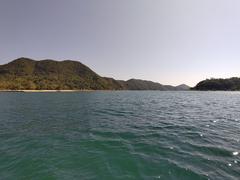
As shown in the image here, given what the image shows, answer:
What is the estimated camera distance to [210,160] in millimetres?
9648

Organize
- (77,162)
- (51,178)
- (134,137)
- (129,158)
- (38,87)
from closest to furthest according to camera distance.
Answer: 1. (51,178)
2. (77,162)
3. (129,158)
4. (134,137)
5. (38,87)

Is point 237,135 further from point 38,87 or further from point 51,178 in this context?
point 38,87

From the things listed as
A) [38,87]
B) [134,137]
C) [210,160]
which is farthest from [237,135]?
[38,87]

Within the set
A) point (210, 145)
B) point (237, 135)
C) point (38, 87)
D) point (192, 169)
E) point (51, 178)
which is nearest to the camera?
point (51, 178)

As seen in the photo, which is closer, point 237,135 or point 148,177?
point 148,177

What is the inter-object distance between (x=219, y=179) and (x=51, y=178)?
814cm

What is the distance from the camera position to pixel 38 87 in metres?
181

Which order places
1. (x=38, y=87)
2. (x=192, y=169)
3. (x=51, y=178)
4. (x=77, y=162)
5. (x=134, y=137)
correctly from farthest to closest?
(x=38, y=87) → (x=134, y=137) → (x=77, y=162) → (x=192, y=169) → (x=51, y=178)

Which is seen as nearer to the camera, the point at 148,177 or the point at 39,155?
Result: the point at 148,177

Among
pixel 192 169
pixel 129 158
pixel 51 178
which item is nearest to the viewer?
pixel 51 178

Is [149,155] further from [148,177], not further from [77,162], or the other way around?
[77,162]

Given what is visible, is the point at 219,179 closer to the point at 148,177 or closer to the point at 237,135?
the point at 148,177

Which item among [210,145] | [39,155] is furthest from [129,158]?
[210,145]

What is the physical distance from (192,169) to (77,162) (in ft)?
21.3
